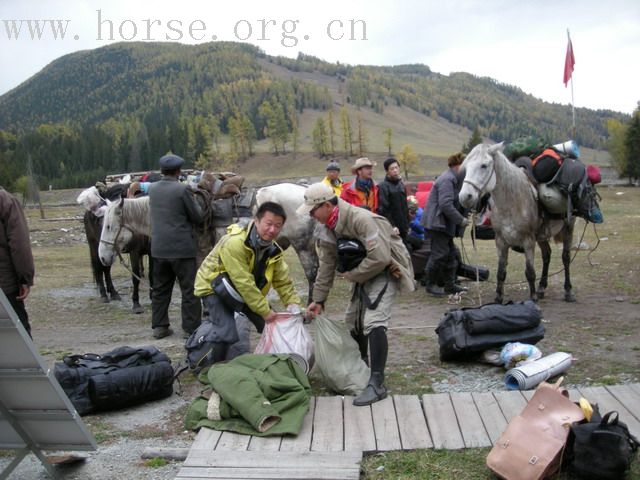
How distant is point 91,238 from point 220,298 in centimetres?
648

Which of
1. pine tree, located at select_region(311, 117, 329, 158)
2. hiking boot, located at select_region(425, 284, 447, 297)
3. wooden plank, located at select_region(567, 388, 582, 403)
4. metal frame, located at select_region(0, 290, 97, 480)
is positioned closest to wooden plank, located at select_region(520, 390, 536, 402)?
wooden plank, located at select_region(567, 388, 582, 403)

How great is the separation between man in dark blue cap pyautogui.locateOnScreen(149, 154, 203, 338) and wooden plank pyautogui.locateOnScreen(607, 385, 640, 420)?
4.72m

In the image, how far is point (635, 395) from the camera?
4.67 m

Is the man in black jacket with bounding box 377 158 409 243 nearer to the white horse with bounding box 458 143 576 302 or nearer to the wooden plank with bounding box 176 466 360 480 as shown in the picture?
the white horse with bounding box 458 143 576 302

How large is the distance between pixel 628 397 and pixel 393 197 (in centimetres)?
541

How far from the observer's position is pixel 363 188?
379 inches

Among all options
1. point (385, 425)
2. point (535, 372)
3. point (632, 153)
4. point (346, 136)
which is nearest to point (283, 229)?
point (535, 372)

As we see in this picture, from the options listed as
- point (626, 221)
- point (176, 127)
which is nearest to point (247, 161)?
point (176, 127)

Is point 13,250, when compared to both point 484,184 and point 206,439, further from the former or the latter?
point 484,184

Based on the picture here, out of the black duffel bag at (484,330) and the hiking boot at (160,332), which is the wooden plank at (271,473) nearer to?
the black duffel bag at (484,330)

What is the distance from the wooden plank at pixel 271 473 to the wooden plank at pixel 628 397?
223 centimetres

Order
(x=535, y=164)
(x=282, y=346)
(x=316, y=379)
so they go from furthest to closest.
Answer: (x=535, y=164) → (x=316, y=379) → (x=282, y=346)

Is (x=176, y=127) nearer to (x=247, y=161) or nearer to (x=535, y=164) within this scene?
(x=247, y=161)

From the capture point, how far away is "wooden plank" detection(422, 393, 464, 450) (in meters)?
4.15
